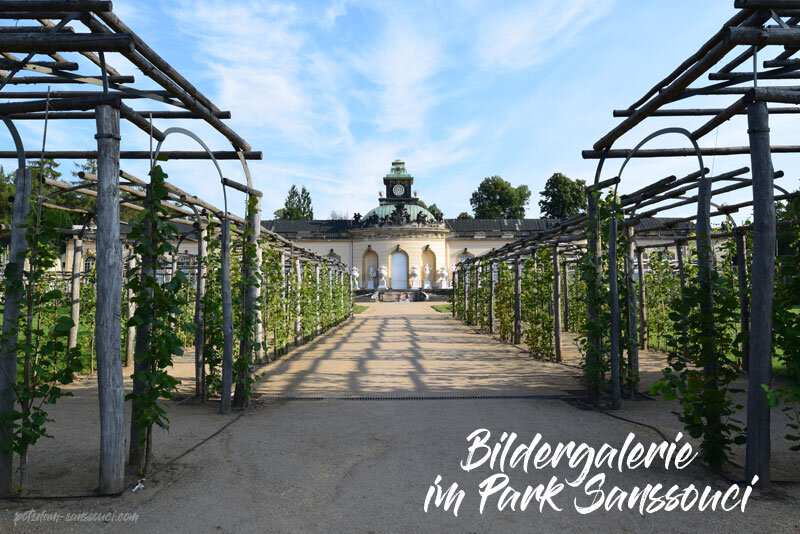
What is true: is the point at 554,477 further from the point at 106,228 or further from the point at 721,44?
the point at 106,228

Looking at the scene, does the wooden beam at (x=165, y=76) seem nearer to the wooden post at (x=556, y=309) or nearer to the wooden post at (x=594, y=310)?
the wooden post at (x=594, y=310)

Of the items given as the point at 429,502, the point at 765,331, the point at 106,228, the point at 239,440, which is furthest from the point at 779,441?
the point at 106,228

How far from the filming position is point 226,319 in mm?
5527

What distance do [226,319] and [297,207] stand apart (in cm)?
6686

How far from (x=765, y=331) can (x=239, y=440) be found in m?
4.07

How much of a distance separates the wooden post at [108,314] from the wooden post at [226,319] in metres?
2.24

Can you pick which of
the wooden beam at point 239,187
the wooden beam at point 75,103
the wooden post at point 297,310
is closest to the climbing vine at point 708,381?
the wooden beam at point 75,103

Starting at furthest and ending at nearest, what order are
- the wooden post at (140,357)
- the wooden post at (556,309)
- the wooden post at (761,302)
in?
the wooden post at (556,309) → the wooden post at (140,357) → the wooden post at (761,302)

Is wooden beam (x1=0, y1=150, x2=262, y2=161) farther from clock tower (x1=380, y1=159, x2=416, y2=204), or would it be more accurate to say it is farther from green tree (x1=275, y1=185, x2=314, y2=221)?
green tree (x1=275, y1=185, x2=314, y2=221)

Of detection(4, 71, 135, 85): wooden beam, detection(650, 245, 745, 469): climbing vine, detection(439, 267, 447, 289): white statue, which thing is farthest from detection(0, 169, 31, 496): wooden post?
detection(439, 267, 447, 289): white statue

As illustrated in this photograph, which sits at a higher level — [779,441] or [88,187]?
[88,187]

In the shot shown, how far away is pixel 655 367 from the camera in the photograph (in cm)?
804

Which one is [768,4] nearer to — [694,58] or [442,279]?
[694,58]

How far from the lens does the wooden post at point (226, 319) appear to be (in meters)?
5.45
